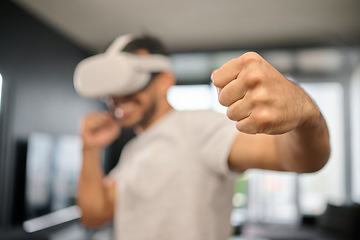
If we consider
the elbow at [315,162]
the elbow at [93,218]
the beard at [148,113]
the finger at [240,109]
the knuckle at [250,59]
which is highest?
the beard at [148,113]

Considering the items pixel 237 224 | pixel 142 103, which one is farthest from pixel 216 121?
pixel 237 224

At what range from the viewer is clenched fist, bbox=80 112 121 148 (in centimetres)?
115

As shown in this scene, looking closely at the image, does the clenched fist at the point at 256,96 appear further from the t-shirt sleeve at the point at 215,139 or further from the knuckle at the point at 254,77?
the t-shirt sleeve at the point at 215,139

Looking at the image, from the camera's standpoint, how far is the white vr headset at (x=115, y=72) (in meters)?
0.88

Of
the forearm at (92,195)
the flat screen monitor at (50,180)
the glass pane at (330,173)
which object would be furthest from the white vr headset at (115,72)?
the glass pane at (330,173)

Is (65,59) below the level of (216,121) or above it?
above

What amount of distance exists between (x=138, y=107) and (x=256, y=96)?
645 millimetres

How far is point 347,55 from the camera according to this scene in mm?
4953

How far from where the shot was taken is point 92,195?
3.59ft

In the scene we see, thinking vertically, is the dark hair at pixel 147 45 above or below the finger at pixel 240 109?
above

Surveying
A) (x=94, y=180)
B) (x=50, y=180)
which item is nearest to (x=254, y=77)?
(x=94, y=180)

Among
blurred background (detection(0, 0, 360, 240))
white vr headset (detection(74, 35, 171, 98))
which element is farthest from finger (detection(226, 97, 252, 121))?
blurred background (detection(0, 0, 360, 240))

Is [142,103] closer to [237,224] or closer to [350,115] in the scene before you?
[237,224]

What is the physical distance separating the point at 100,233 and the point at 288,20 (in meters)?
3.61
